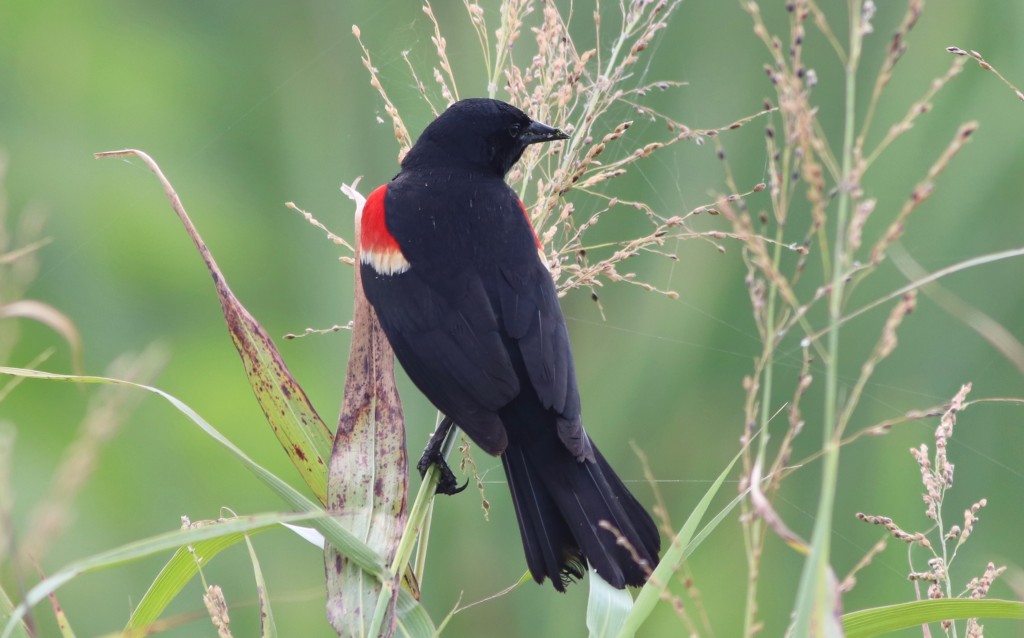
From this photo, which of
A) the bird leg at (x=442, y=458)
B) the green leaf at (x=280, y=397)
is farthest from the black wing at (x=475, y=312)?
the green leaf at (x=280, y=397)

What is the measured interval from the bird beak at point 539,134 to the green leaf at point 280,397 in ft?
1.91

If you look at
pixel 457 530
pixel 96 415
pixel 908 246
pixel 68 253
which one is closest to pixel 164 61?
pixel 68 253

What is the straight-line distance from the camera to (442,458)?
1504mm

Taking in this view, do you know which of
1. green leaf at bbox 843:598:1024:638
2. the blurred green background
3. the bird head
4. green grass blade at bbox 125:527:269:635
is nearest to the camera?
green leaf at bbox 843:598:1024:638

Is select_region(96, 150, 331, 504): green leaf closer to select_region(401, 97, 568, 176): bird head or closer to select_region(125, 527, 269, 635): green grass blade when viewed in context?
select_region(125, 527, 269, 635): green grass blade

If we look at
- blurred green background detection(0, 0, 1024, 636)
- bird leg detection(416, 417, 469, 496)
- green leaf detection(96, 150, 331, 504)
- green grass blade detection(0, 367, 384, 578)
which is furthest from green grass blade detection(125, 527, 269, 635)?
blurred green background detection(0, 0, 1024, 636)

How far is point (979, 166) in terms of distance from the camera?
8.25ft

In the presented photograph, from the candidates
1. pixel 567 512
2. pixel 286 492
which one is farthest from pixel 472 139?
pixel 286 492

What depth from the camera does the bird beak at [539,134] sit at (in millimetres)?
1591

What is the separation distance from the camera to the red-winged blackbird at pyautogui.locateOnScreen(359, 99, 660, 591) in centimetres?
140

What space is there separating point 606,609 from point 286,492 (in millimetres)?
382

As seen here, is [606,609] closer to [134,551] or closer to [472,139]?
[134,551]

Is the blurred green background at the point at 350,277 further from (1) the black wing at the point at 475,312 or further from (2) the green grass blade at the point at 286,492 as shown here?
(2) the green grass blade at the point at 286,492

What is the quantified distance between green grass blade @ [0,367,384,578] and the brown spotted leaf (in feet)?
0.11
